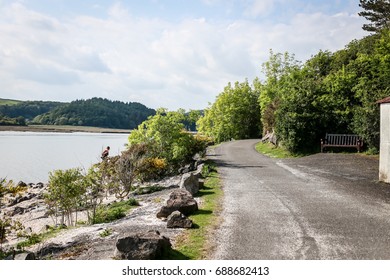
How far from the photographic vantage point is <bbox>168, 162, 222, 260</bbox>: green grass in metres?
7.86

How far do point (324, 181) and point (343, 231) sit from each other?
26.8 ft

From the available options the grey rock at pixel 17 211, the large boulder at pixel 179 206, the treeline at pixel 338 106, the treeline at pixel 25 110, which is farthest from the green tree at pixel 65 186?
the treeline at pixel 25 110

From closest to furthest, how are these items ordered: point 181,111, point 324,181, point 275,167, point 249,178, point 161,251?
point 161,251, point 324,181, point 249,178, point 275,167, point 181,111

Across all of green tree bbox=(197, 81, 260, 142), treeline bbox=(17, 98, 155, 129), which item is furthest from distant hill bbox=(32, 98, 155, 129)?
green tree bbox=(197, 81, 260, 142)

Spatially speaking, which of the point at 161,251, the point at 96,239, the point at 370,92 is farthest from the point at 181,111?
the point at 161,251

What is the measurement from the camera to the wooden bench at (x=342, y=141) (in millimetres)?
26344

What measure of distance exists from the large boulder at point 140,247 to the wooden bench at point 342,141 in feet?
71.4

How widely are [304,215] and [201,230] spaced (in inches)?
130

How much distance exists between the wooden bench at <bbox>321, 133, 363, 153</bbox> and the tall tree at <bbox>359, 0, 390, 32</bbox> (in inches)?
810

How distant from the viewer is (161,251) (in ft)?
25.1

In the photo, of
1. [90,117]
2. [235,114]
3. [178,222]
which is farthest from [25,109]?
[178,222]

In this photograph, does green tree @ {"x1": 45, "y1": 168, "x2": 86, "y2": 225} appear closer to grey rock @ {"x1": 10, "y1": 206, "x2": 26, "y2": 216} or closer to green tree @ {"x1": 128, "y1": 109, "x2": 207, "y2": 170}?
grey rock @ {"x1": 10, "y1": 206, "x2": 26, "y2": 216}
